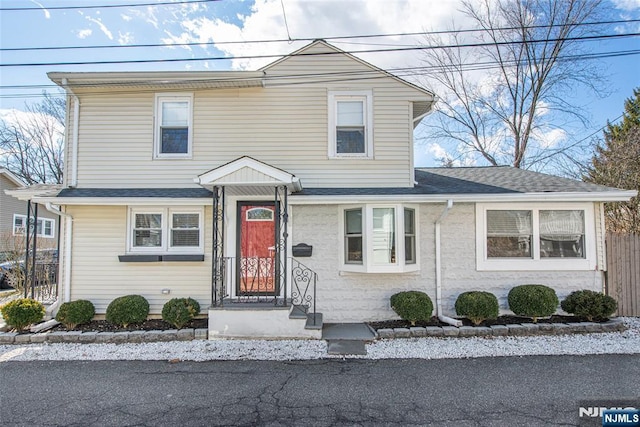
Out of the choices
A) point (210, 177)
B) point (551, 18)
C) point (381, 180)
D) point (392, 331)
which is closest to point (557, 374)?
point (392, 331)

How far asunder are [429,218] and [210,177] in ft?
14.9

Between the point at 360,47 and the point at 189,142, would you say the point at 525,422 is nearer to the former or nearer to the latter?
the point at 189,142

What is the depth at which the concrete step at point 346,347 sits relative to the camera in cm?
560

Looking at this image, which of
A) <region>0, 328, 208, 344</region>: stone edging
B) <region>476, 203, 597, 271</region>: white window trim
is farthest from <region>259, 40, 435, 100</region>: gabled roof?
<region>0, 328, 208, 344</region>: stone edging

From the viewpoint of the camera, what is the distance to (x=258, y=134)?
7754mm

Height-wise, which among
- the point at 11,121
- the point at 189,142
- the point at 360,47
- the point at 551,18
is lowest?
the point at 189,142

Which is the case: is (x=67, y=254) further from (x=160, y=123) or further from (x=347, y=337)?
(x=347, y=337)

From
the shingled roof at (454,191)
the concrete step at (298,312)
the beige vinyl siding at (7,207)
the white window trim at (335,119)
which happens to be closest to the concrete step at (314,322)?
the concrete step at (298,312)

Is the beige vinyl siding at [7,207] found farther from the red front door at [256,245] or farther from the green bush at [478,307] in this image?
the green bush at [478,307]

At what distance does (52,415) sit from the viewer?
3744 millimetres

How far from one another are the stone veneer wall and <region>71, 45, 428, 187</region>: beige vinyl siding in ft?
3.09

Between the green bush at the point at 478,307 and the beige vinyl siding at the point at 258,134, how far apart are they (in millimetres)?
2750

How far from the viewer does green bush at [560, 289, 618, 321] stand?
6656 mm

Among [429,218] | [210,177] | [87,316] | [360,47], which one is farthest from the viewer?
[360,47]
